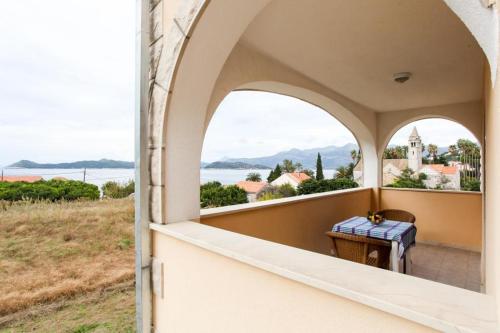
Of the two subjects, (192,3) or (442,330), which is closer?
(442,330)

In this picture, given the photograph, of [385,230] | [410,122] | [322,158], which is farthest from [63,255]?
[322,158]

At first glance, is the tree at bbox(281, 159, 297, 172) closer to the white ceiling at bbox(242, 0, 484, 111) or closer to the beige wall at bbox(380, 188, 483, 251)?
the beige wall at bbox(380, 188, 483, 251)

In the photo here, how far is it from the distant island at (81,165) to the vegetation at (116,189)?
252 millimetres

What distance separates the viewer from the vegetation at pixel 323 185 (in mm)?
7988

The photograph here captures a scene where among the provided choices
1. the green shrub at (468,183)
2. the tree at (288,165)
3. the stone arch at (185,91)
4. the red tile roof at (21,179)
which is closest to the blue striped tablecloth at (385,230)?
the stone arch at (185,91)

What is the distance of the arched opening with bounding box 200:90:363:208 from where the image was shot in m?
4.06

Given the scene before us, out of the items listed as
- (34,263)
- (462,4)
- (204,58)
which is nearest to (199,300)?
(204,58)

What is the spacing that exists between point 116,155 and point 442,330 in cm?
280

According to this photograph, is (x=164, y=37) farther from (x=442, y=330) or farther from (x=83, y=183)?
(x=442, y=330)

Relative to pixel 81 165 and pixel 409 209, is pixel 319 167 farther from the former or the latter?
pixel 81 165

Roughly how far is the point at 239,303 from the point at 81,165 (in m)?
2.33

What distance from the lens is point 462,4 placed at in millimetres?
639

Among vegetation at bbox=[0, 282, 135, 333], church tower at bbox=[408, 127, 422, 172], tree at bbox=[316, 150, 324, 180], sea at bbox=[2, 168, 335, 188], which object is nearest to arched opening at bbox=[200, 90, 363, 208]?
tree at bbox=[316, 150, 324, 180]

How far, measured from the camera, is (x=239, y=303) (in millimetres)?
1269
